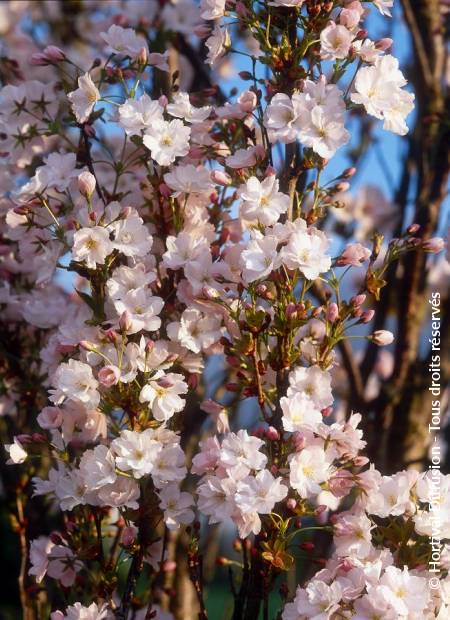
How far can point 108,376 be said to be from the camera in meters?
1.38

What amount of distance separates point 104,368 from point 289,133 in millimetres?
496

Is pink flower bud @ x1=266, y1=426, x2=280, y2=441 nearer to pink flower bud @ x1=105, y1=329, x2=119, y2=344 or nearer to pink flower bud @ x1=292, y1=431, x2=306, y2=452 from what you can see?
pink flower bud @ x1=292, y1=431, x2=306, y2=452

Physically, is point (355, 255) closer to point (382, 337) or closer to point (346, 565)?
point (382, 337)

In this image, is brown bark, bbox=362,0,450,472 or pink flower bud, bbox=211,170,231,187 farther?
brown bark, bbox=362,0,450,472

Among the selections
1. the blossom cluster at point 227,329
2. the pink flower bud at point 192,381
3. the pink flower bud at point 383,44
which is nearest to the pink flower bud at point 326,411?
the blossom cluster at point 227,329

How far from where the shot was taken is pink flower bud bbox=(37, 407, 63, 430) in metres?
1.55

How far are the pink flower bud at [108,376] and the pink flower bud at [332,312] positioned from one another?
36 cm

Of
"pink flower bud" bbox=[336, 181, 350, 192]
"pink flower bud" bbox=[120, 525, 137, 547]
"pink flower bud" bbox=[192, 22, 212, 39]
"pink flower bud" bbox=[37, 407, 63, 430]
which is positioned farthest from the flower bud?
"pink flower bud" bbox=[192, 22, 212, 39]

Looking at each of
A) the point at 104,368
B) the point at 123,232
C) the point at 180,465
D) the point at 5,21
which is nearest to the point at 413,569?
the point at 180,465

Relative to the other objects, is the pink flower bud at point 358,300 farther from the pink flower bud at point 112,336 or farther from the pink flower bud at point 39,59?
the pink flower bud at point 39,59

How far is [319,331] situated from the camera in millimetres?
1732

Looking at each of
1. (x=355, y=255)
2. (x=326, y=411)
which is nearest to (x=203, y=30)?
(x=355, y=255)

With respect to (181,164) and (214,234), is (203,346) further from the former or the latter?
(181,164)

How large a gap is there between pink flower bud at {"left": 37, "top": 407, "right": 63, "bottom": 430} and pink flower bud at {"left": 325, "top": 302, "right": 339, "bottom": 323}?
1.64ft
